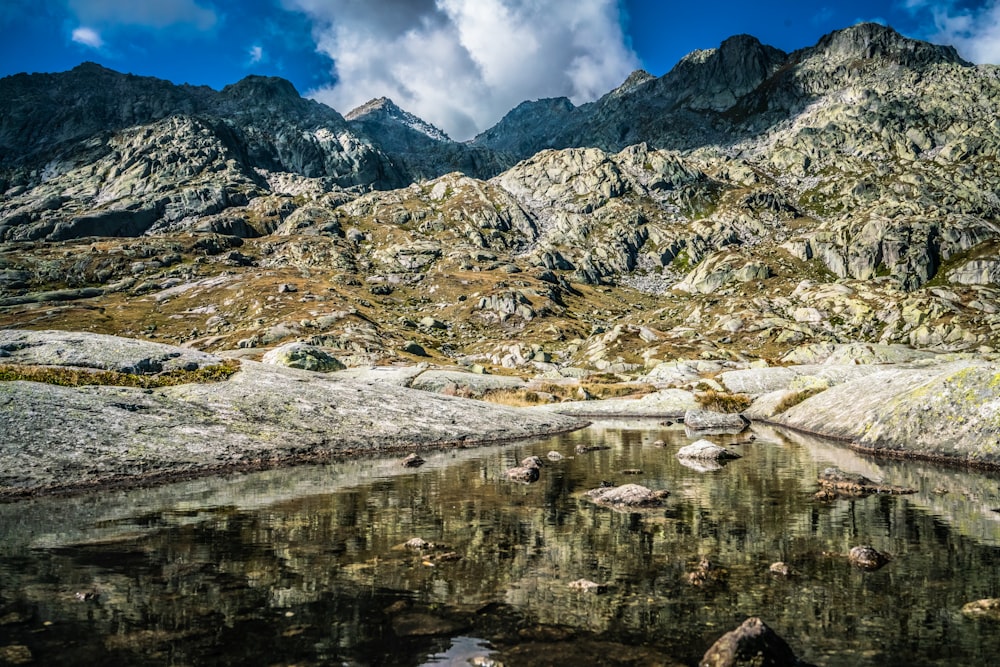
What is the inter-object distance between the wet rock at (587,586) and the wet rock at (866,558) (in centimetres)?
710

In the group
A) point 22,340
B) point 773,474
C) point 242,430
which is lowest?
point 773,474

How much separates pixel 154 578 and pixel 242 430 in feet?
73.6

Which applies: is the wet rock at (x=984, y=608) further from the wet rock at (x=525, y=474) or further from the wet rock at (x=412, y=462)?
the wet rock at (x=412, y=462)

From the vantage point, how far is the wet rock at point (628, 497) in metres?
21.9

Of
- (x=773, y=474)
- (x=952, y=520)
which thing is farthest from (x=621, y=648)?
(x=773, y=474)

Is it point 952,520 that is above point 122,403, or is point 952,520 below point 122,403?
below

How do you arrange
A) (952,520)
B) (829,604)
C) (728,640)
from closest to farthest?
(728,640)
(829,604)
(952,520)

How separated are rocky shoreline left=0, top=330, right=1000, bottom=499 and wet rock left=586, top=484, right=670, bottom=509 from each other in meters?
20.3

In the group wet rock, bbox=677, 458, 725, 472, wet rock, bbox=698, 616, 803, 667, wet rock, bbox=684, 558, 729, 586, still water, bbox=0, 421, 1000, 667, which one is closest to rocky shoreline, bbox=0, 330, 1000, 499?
still water, bbox=0, 421, 1000, 667

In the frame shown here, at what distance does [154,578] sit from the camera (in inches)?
538

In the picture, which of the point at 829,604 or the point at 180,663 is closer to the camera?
the point at 180,663

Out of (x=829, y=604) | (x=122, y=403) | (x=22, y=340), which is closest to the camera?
(x=829, y=604)

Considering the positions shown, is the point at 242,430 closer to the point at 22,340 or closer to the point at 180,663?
the point at 22,340

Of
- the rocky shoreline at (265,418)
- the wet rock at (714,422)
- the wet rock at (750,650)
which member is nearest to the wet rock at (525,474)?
the rocky shoreline at (265,418)
